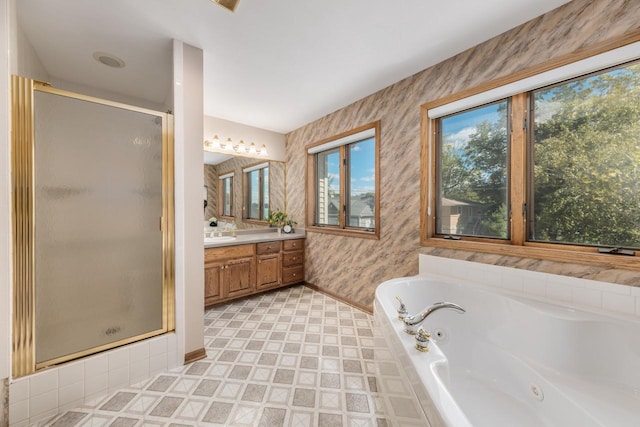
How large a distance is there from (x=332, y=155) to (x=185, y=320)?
263cm

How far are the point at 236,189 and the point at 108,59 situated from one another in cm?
189

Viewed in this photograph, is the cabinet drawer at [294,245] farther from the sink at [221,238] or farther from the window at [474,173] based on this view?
the window at [474,173]

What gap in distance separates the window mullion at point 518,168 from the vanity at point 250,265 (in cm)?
262

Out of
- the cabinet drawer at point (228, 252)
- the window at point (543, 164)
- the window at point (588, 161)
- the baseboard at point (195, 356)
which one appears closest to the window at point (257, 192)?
the cabinet drawer at point (228, 252)

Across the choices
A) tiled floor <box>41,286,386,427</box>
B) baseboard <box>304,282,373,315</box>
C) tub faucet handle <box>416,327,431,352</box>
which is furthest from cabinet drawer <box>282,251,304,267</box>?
tub faucet handle <box>416,327,431,352</box>

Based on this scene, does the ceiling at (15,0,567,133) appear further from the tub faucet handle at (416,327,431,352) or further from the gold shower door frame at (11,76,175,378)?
the tub faucet handle at (416,327,431,352)

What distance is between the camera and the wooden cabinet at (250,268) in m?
2.84

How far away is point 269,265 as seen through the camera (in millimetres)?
3363

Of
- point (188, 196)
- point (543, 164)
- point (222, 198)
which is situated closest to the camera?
point (543, 164)


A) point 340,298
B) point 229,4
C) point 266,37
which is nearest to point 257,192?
point 340,298

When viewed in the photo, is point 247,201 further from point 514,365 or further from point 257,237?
point 514,365

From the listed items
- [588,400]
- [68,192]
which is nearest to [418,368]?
[588,400]

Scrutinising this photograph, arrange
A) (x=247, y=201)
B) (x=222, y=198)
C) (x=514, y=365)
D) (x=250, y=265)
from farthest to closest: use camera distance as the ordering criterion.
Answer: (x=247, y=201)
(x=222, y=198)
(x=250, y=265)
(x=514, y=365)

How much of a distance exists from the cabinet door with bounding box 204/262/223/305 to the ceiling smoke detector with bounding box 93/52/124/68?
2.09 metres
